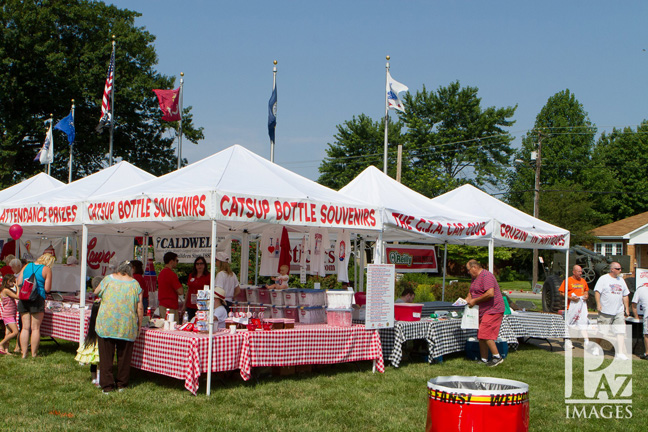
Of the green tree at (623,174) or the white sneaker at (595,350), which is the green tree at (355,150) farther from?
the white sneaker at (595,350)

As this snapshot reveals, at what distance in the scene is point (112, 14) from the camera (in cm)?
3562

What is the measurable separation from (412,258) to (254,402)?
7517 mm

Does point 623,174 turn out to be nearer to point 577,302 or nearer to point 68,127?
point 68,127

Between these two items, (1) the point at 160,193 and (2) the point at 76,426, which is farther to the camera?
(1) the point at 160,193

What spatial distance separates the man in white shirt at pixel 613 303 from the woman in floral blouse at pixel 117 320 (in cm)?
757

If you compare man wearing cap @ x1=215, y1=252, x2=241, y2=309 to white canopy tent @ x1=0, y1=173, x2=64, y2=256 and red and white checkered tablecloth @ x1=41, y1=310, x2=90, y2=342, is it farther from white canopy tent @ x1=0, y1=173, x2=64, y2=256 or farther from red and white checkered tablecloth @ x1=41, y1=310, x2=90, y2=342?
white canopy tent @ x1=0, y1=173, x2=64, y2=256

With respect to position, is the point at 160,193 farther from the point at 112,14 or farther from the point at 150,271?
the point at 112,14

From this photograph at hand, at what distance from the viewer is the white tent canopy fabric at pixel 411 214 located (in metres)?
9.48

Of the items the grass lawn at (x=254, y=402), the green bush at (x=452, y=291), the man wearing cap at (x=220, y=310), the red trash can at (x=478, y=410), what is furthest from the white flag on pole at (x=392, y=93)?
the red trash can at (x=478, y=410)

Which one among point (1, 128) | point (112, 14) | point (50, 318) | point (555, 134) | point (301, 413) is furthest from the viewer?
point (555, 134)

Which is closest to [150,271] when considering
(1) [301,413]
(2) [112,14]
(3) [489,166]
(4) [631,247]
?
(1) [301,413]

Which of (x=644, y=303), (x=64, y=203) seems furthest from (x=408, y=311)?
(x=64, y=203)

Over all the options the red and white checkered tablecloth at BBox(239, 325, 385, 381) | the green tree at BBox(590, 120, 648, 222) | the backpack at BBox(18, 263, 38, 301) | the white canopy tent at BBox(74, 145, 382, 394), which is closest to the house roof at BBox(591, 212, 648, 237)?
the green tree at BBox(590, 120, 648, 222)

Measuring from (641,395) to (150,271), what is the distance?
985cm
